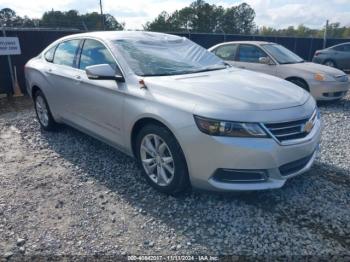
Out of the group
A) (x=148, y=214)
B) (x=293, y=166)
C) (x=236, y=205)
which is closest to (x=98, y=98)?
(x=148, y=214)

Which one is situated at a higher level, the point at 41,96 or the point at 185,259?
the point at 41,96

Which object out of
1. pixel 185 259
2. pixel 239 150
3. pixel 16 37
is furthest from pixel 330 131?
pixel 16 37

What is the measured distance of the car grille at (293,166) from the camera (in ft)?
9.85

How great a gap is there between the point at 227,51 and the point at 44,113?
5.10 metres

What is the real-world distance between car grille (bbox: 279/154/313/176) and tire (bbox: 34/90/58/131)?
383 cm

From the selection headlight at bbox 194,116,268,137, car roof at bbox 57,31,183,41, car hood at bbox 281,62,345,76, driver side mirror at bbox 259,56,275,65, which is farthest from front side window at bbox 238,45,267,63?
headlight at bbox 194,116,268,137

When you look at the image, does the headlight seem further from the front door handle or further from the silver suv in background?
the silver suv in background

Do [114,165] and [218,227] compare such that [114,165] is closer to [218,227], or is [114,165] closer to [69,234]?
[69,234]

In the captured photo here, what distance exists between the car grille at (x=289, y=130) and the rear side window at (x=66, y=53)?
2930mm

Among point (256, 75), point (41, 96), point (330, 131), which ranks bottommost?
point (330, 131)

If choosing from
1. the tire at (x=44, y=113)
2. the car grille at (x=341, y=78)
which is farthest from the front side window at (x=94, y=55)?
the car grille at (x=341, y=78)

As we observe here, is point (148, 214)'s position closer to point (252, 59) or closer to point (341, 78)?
point (252, 59)

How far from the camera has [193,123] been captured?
2883 millimetres

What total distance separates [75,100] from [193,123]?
84.8 inches
